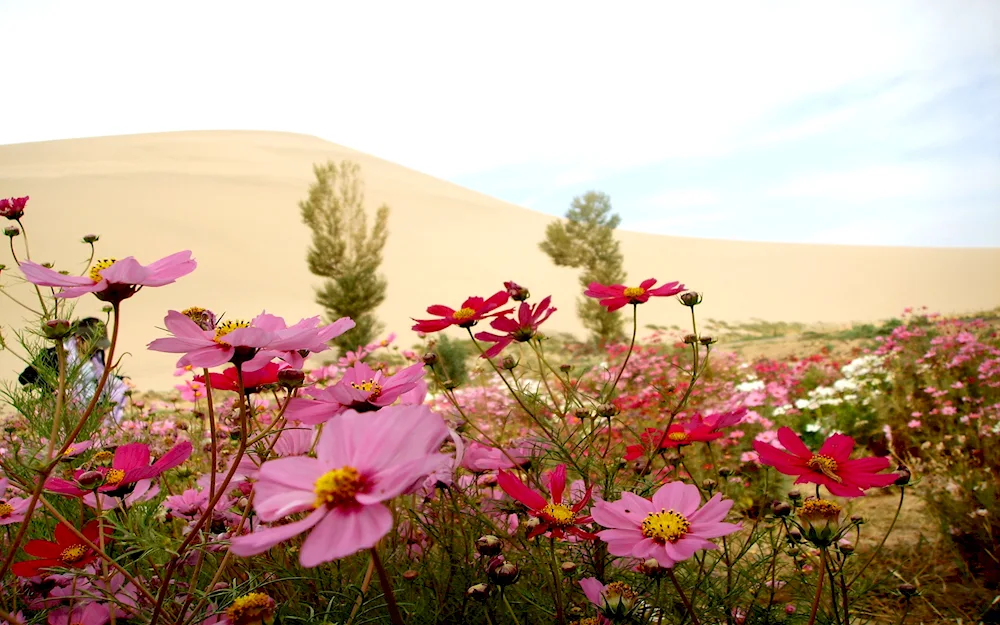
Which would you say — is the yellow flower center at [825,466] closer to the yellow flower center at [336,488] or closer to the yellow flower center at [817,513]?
the yellow flower center at [817,513]

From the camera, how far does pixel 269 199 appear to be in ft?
117

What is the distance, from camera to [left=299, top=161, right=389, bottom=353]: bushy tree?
1355 cm

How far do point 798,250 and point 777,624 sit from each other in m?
40.0

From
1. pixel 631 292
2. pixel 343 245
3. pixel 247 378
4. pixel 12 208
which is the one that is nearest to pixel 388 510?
pixel 247 378

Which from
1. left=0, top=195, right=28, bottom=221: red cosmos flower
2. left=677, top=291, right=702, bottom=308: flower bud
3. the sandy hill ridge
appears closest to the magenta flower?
left=677, top=291, right=702, bottom=308: flower bud

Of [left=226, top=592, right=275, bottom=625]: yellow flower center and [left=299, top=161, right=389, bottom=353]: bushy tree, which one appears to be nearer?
[left=226, top=592, right=275, bottom=625]: yellow flower center

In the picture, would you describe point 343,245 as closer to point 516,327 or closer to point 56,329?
point 516,327

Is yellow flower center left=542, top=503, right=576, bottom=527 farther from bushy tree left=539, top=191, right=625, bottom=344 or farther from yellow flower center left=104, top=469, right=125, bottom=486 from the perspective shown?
bushy tree left=539, top=191, right=625, bottom=344

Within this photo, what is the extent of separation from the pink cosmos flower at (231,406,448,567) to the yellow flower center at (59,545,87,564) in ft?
1.65

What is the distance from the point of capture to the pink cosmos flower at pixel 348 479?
440 mm

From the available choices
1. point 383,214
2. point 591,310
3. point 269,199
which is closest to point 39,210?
point 269,199

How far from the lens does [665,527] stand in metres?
0.75

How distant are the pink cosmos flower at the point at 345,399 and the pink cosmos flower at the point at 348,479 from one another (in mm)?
162

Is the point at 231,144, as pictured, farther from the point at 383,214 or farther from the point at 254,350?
the point at 254,350
